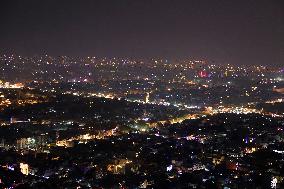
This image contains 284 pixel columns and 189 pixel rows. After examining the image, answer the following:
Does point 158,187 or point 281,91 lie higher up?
point 281,91

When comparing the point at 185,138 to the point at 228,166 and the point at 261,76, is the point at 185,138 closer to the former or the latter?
the point at 228,166

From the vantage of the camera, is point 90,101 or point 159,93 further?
point 159,93

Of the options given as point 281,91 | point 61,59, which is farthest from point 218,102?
point 61,59

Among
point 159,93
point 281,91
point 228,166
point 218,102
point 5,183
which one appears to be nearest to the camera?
point 5,183

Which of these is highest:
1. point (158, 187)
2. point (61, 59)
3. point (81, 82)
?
point (61, 59)

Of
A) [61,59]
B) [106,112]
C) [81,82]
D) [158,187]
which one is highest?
[61,59]

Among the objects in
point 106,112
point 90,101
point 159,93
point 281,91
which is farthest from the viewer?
point 281,91

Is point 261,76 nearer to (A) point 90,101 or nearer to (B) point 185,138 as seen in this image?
(A) point 90,101

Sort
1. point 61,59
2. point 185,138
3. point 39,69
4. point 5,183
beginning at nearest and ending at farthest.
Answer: point 5,183 < point 185,138 < point 39,69 < point 61,59

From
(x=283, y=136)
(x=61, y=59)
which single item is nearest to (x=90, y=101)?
(x=283, y=136)
